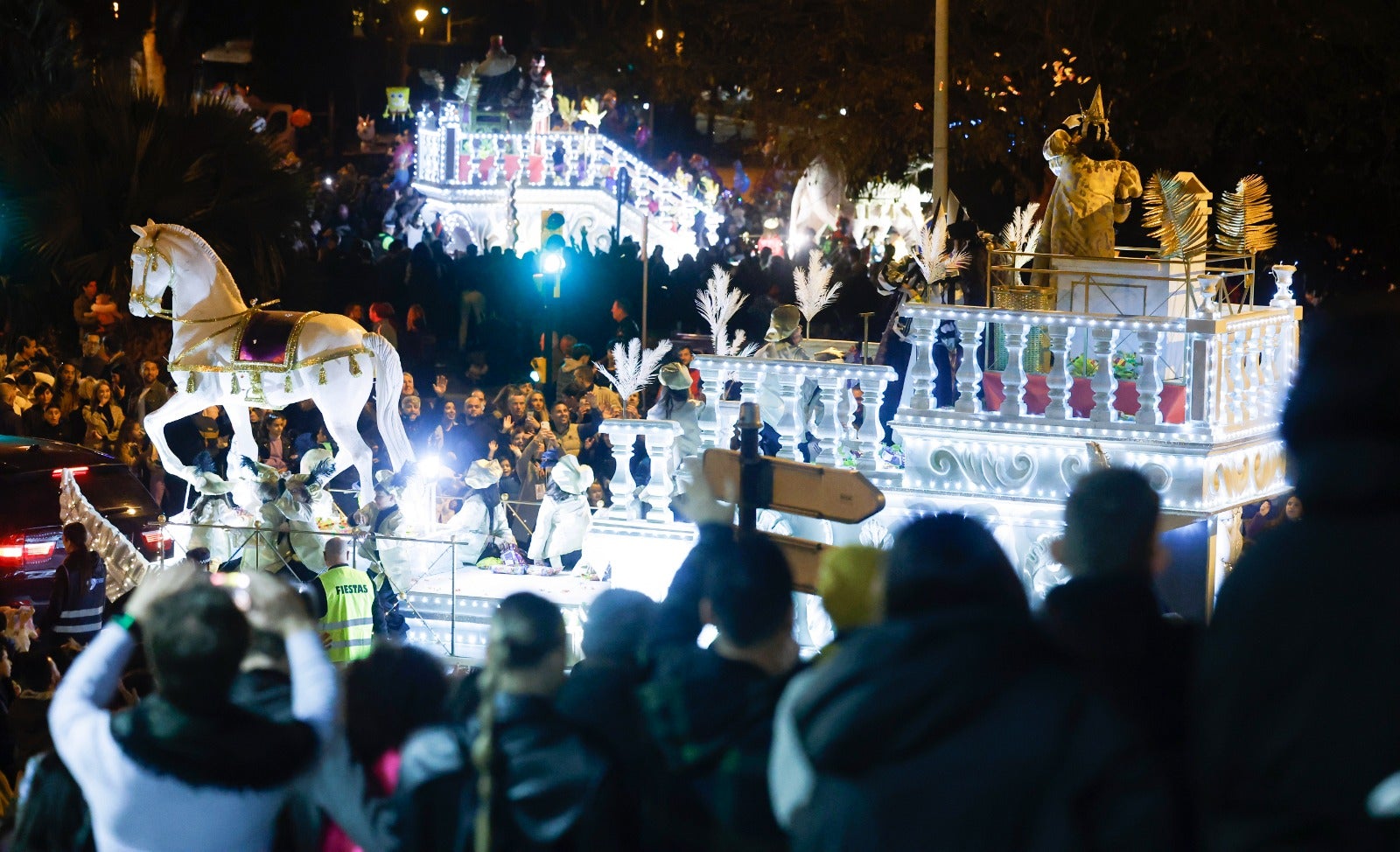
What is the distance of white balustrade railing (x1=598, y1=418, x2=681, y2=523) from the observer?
36.4 ft

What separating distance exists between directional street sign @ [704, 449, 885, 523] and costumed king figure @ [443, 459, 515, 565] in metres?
6.00

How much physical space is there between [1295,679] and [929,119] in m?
20.1

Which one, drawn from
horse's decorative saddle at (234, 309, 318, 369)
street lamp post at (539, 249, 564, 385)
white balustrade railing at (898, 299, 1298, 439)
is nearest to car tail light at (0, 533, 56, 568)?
horse's decorative saddle at (234, 309, 318, 369)

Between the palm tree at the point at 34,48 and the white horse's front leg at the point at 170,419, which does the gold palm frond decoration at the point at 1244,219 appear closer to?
the white horse's front leg at the point at 170,419

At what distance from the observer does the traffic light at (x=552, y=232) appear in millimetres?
21359

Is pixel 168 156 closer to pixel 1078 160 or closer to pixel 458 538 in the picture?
pixel 458 538

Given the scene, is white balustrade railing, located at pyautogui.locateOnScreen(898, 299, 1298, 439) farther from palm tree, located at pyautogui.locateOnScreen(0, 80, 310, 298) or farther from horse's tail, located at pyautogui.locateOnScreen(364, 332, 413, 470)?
palm tree, located at pyautogui.locateOnScreen(0, 80, 310, 298)

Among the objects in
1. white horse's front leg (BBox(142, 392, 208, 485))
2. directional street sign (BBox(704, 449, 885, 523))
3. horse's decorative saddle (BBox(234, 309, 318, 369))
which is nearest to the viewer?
directional street sign (BBox(704, 449, 885, 523))

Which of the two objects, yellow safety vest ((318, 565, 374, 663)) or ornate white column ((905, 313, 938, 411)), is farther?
ornate white column ((905, 313, 938, 411))

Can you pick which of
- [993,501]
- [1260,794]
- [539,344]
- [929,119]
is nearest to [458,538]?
[993,501]

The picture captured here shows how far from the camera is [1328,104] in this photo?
66.6 feet

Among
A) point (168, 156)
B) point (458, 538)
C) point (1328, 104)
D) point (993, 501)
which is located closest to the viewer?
point (993, 501)

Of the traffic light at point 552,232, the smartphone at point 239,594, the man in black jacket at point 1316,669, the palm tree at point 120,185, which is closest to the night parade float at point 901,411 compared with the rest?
the smartphone at point 239,594

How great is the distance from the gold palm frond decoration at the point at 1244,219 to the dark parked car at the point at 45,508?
822cm
